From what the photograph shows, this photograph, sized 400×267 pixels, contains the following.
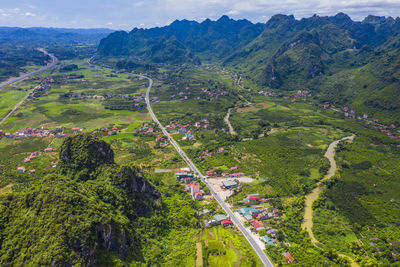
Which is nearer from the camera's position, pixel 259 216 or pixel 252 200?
pixel 259 216

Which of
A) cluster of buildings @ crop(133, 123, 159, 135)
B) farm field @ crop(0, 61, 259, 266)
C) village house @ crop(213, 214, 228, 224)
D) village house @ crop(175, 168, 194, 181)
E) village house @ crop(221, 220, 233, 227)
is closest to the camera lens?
farm field @ crop(0, 61, 259, 266)

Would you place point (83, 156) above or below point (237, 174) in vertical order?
above

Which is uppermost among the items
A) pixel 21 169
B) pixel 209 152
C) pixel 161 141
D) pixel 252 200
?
pixel 161 141

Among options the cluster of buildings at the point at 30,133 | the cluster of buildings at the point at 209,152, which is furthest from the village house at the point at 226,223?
the cluster of buildings at the point at 30,133

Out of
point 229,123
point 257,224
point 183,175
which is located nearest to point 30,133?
→ point 183,175

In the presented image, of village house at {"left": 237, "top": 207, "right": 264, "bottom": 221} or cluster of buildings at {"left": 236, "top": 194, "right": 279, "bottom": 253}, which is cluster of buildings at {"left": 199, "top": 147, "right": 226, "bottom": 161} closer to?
cluster of buildings at {"left": 236, "top": 194, "right": 279, "bottom": 253}

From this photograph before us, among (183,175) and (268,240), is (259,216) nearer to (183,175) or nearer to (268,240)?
(268,240)

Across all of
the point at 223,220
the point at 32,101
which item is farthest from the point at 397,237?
the point at 32,101

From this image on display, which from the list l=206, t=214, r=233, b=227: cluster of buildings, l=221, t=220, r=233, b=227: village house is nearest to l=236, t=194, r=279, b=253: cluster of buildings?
l=221, t=220, r=233, b=227: village house

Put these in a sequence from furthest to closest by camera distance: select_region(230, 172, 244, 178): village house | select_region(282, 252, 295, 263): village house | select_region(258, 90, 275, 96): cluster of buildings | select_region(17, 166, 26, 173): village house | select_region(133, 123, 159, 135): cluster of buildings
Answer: select_region(258, 90, 275, 96): cluster of buildings
select_region(133, 123, 159, 135): cluster of buildings
select_region(230, 172, 244, 178): village house
select_region(17, 166, 26, 173): village house
select_region(282, 252, 295, 263): village house
